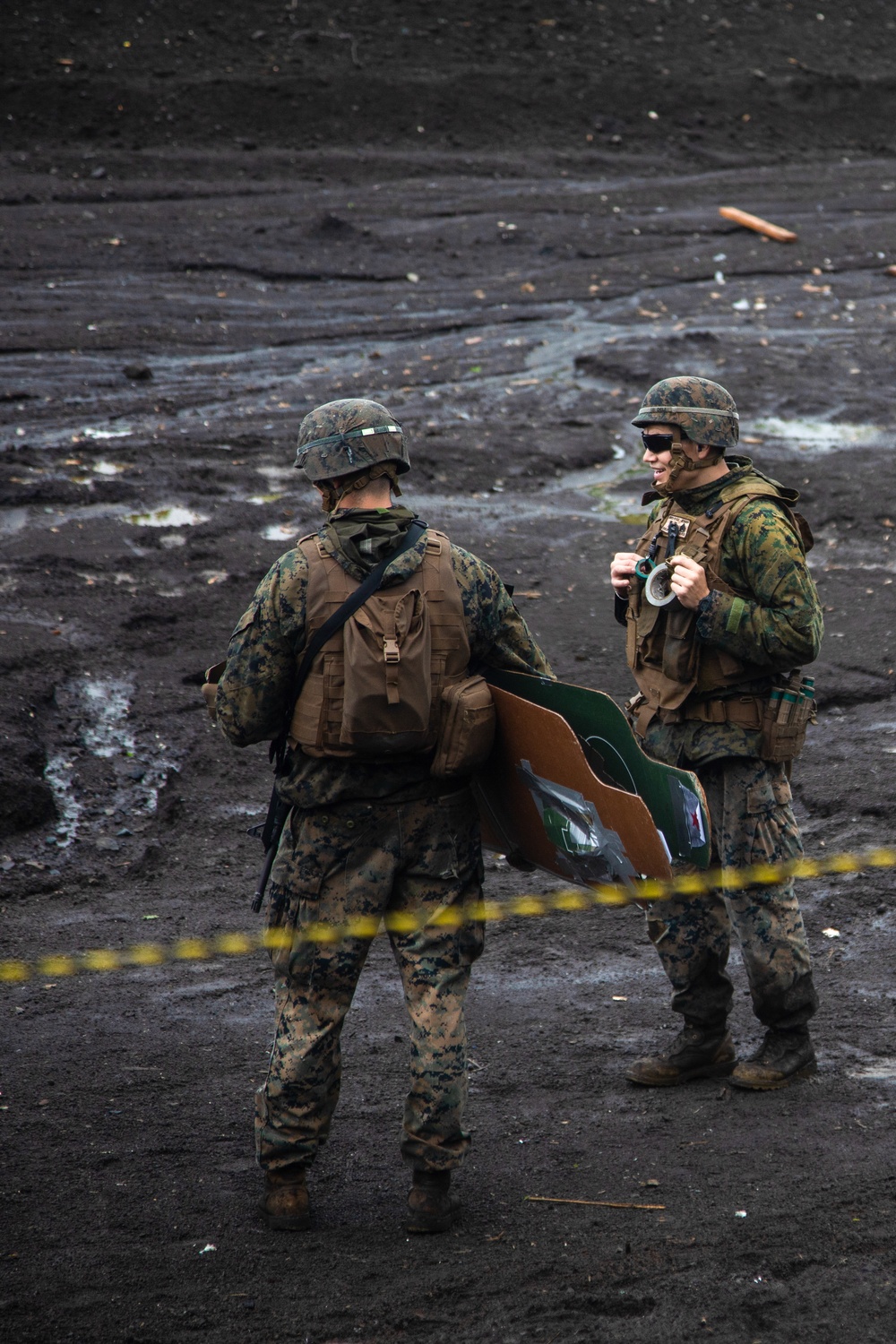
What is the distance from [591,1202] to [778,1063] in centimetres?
96

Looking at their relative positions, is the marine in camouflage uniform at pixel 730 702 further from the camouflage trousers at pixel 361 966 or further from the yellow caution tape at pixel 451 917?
the camouflage trousers at pixel 361 966

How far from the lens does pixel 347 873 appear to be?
3877 mm

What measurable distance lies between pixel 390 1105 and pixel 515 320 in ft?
40.8

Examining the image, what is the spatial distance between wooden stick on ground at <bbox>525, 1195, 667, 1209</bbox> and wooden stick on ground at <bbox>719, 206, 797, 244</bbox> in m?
17.3

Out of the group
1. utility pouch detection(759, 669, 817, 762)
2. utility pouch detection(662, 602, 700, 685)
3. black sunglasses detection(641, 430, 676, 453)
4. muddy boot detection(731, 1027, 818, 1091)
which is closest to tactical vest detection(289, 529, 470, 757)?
utility pouch detection(662, 602, 700, 685)

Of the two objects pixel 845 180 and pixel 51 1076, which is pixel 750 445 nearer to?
pixel 51 1076

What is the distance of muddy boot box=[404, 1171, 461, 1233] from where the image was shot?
383 cm

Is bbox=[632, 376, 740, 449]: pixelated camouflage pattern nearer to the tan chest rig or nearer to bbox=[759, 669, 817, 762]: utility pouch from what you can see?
bbox=[759, 669, 817, 762]: utility pouch

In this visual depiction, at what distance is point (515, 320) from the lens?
15664 mm

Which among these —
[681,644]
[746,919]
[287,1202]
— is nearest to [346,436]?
[681,644]

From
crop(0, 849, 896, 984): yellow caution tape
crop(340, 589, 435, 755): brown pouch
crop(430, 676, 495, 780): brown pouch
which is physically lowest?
crop(0, 849, 896, 984): yellow caution tape

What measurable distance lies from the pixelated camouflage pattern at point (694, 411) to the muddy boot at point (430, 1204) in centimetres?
241

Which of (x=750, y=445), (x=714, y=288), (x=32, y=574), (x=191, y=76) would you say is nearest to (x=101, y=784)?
(x=32, y=574)

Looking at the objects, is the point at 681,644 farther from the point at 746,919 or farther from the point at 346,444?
the point at 346,444
